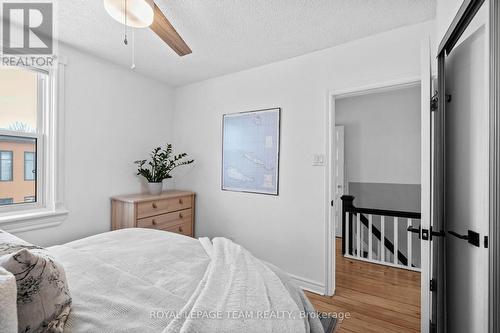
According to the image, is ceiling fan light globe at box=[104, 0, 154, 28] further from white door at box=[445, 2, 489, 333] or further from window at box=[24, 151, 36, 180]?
window at box=[24, 151, 36, 180]

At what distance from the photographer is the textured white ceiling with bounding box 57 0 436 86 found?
1.76 meters

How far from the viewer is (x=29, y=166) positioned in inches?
88.7

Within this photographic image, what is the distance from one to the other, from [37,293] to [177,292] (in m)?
0.48

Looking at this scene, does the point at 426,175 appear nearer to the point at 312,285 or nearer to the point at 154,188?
the point at 312,285

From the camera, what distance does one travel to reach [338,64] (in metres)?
2.34

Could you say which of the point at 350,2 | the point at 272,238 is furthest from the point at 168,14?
the point at 272,238

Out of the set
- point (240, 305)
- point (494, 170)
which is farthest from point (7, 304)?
point (494, 170)

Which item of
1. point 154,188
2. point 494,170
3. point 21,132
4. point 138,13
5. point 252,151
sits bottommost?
point 154,188

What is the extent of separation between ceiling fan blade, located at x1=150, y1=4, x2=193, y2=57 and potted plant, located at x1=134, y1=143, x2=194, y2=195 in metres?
1.56

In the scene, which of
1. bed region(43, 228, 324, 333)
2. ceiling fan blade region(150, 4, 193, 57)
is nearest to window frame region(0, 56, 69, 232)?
bed region(43, 228, 324, 333)

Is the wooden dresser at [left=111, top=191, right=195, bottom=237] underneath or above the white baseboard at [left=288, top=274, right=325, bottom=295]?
above

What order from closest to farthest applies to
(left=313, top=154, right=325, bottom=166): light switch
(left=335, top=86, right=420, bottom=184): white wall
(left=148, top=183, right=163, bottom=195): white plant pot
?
1. (left=313, top=154, right=325, bottom=166): light switch
2. (left=148, top=183, right=163, bottom=195): white plant pot
3. (left=335, top=86, right=420, bottom=184): white wall

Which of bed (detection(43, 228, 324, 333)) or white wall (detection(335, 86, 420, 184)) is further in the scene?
white wall (detection(335, 86, 420, 184))

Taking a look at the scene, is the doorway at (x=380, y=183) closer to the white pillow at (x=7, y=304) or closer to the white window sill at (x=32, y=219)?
the white pillow at (x=7, y=304)
